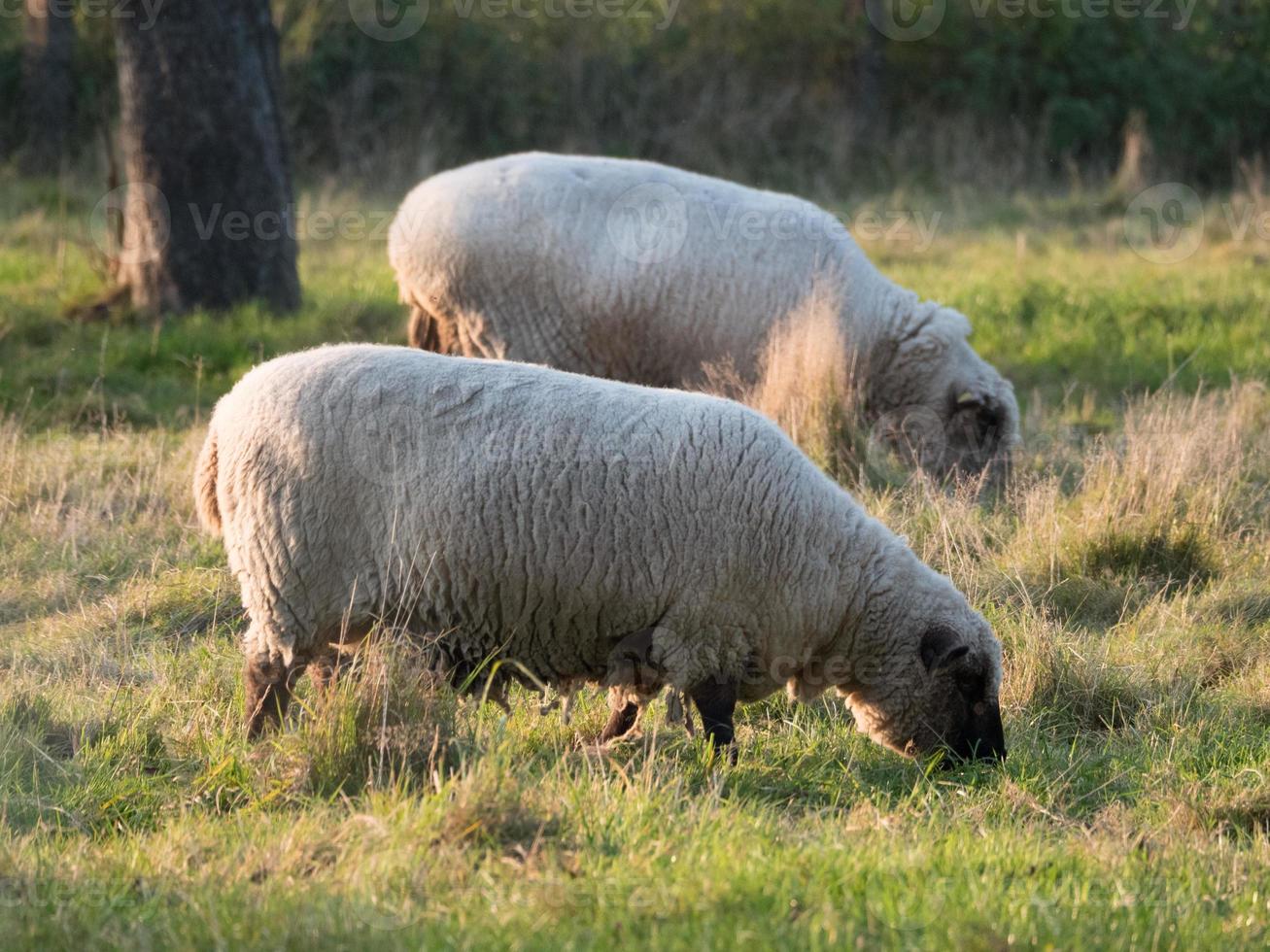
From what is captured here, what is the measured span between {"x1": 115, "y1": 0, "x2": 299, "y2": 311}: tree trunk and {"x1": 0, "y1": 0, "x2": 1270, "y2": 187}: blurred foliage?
6159 mm

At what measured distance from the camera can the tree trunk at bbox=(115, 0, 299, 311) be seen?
9.98 meters

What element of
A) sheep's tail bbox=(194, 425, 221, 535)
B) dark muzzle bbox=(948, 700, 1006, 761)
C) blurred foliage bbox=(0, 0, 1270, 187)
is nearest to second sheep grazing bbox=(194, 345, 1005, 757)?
sheep's tail bbox=(194, 425, 221, 535)

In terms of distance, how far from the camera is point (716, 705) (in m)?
4.73

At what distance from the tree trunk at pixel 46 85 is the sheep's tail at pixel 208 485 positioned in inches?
478

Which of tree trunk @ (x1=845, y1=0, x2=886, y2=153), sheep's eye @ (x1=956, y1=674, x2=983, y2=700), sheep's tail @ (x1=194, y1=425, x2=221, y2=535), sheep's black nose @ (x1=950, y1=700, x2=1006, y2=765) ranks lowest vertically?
sheep's black nose @ (x1=950, y1=700, x2=1006, y2=765)

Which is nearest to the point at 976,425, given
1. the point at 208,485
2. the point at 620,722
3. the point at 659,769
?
the point at 620,722

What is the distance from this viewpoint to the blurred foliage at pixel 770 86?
57.4 feet

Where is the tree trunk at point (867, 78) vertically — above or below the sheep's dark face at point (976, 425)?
above

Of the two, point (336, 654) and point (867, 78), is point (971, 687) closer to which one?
point (336, 654)

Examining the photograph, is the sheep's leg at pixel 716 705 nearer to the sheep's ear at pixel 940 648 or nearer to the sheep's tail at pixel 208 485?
the sheep's ear at pixel 940 648

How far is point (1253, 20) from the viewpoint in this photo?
2062cm

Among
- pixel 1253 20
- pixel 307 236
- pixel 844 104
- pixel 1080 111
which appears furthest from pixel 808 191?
pixel 1253 20

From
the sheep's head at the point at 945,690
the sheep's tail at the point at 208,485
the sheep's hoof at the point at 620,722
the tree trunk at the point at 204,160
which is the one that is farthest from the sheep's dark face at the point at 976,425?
the tree trunk at the point at 204,160

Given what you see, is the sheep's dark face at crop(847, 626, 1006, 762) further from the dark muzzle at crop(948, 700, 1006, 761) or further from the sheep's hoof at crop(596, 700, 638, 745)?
the sheep's hoof at crop(596, 700, 638, 745)
